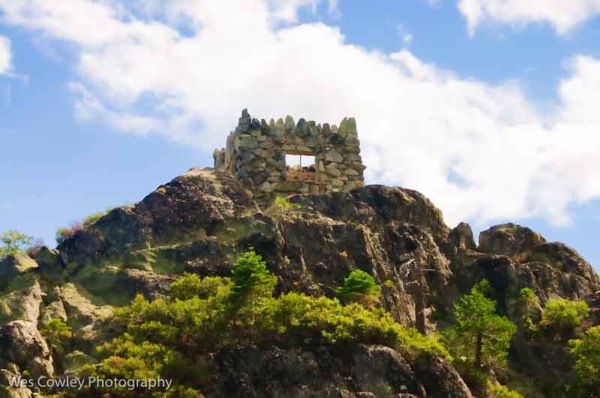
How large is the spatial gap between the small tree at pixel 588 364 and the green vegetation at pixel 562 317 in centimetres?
210

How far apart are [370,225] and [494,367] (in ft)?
27.4

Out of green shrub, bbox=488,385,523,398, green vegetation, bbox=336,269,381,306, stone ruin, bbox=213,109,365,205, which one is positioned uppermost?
stone ruin, bbox=213,109,365,205

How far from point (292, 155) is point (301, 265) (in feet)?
34.1

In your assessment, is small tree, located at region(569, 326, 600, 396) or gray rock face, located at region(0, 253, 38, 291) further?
small tree, located at region(569, 326, 600, 396)

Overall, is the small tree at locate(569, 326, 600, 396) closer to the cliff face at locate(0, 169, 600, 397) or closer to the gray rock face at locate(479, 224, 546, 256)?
the cliff face at locate(0, 169, 600, 397)

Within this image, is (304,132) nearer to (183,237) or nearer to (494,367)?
(183,237)

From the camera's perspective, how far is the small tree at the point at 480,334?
138ft

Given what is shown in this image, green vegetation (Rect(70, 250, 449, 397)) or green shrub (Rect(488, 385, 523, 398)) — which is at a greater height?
green vegetation (Rect(70, 250, 449, 397))

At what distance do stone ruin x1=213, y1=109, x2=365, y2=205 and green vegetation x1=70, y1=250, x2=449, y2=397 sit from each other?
1140 centimetres

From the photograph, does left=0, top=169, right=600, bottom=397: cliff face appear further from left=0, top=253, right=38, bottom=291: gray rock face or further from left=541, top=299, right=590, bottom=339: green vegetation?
left=541, top=299, right=590, bottom=339: green vegetation

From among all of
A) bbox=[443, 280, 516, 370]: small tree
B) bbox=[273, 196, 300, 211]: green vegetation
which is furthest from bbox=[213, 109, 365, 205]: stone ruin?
bbox=[443, 280, 516, 370]: small tree

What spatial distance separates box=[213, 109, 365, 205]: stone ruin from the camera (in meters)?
52.9

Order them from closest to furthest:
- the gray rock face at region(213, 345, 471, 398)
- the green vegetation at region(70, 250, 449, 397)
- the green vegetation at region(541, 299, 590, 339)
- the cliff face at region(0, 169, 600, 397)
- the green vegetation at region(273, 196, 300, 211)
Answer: the gray rock face at region(213, 345, 471, 398) → the cliff face at region(0, 169, 600, 397) → the green vegetation at region(70, 250, 449, 397) → the green vegetation at region(541, 299, 590, 339) → the green vegetation at region(273, 196, 300, 211)

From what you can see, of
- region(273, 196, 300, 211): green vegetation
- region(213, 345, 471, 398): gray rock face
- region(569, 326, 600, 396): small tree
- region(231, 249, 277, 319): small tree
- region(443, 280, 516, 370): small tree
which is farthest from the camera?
region(273, 196, 300, 211): green vegetation
